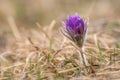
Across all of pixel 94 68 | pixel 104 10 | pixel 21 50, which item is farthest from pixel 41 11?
pixel 94 68

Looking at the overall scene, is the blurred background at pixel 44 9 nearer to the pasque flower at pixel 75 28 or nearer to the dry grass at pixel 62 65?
the dry grass at pixel 62 65

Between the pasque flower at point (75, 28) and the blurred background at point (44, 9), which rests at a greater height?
the blurred background at point (44, 9)

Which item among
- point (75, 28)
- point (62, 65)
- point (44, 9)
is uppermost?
point (44, 9)

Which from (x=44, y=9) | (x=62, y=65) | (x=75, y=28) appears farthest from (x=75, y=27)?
(x=44, y=9)

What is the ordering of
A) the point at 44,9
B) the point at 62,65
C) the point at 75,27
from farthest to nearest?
1. the point at 44,9
2. the point at 62,65
3. the point at 75,27

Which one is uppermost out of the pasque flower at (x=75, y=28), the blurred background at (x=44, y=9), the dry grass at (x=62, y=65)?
the blurred background at (x=44, y=9)

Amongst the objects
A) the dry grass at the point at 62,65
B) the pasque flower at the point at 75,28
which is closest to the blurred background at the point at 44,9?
the dry grass at the point at 62,65

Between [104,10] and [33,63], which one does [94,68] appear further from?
[104,10]

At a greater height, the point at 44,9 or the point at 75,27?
the point at 44,9

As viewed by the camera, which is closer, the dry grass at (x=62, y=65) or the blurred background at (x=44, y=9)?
the dry grass at (x=62, y=65)

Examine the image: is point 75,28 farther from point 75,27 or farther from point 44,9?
point 44,9

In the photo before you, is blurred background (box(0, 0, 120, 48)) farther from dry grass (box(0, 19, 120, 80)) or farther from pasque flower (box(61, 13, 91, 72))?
pasque flower (box(61, 13, 91, 72))
